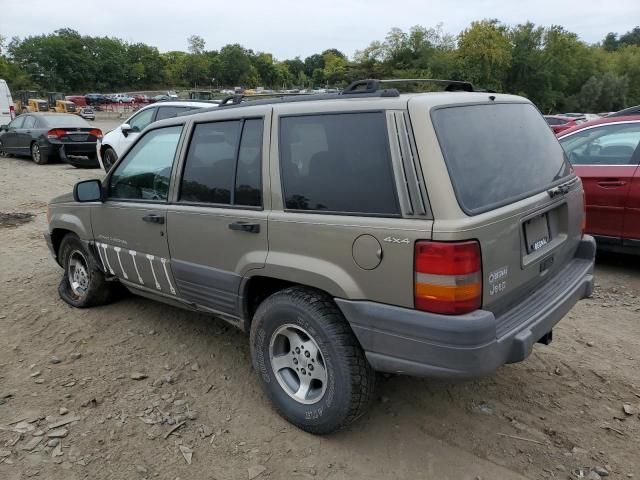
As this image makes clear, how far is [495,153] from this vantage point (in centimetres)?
262

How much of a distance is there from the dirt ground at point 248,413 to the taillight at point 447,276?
3.05 ft

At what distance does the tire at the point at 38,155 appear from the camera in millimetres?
13626

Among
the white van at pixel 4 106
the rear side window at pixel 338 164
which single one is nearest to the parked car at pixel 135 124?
the rear side window at pixel 338 164

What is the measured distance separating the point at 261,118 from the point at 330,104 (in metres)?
0.50

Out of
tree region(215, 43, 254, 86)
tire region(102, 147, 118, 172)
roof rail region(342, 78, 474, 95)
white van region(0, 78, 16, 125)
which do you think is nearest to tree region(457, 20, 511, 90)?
white van region(0, 78, 16, 125)

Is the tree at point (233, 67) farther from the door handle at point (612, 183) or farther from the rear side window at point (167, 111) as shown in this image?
the door handle at point (612, 183)

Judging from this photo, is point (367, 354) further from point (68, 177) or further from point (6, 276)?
point (68, 177)

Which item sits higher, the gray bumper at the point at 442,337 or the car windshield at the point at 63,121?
the car windshield at the point at 63,121

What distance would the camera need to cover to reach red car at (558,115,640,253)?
5.07 meters

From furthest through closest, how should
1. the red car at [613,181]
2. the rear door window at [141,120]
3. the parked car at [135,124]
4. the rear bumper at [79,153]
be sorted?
the rear bumper at [79,153]
the rear door window at [141,120]
the parked car at [135,124]
the red car at [613,181]

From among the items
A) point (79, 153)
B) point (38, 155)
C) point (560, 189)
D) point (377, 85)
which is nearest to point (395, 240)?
point (377, 85)

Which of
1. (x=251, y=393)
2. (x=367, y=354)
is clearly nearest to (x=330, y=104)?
(x=367, y=354)

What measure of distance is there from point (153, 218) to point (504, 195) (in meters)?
2.30

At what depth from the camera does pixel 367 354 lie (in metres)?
2.46
